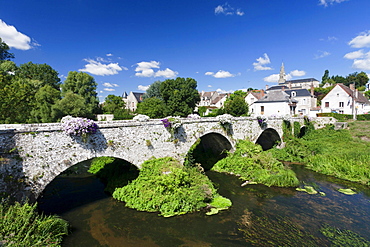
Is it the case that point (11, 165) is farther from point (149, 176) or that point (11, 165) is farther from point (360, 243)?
point (360, 243)

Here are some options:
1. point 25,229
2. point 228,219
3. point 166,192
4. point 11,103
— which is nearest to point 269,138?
point 228,219

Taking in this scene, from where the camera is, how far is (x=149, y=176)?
1133cm

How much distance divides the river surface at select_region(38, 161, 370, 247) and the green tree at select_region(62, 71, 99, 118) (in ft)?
80.6

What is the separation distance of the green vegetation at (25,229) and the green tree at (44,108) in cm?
2083

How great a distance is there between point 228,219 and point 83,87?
3361 cm

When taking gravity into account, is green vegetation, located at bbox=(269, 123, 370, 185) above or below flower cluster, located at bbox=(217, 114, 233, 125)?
below

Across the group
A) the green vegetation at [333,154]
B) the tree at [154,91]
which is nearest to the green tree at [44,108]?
the tree at [154,91]

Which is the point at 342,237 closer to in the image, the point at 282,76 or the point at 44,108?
the point at 44,108

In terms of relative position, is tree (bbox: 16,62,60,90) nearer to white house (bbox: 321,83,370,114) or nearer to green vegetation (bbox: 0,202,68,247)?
green vegetation (bbox: 0,202,68,247)

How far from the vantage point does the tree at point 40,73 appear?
35.9 m

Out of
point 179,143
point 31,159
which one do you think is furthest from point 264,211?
point 31,159

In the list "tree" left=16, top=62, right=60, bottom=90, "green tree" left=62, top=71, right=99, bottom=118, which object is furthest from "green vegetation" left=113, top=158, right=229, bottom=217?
"tree" left=16, top=62, right=60, bottom=90

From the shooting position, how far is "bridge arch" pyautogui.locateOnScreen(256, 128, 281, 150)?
24011mm

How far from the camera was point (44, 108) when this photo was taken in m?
26.2
